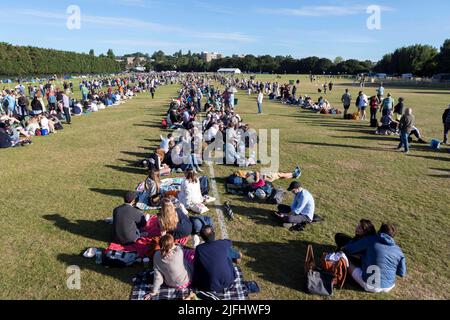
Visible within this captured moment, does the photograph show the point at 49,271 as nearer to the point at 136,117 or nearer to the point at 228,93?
the point at 136,117

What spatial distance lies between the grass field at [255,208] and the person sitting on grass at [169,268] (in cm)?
59

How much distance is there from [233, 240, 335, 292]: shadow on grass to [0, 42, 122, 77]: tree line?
261ft

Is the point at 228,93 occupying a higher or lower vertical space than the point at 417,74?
lower

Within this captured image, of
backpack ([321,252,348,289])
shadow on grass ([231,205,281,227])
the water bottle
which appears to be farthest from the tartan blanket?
shadow on grass ([231,205,281,227])

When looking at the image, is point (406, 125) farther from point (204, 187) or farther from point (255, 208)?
point (204, 187)

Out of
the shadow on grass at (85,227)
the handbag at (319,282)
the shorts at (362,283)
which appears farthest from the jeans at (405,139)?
the shadow on grass at (85,227)

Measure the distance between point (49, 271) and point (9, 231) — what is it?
2211 mm

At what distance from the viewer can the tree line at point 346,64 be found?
3396 inches

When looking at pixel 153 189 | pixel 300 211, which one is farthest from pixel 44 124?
pixel 300 211

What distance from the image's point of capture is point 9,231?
7441 mm

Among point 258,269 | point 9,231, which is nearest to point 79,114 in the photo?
point 9,231

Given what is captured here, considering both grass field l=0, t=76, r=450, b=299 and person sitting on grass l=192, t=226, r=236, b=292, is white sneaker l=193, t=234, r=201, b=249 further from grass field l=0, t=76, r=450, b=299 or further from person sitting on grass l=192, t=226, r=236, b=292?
person sitting on grass l=192, t=226, r=236, b=292

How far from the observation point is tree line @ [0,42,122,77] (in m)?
70.8

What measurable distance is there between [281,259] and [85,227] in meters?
4.51
